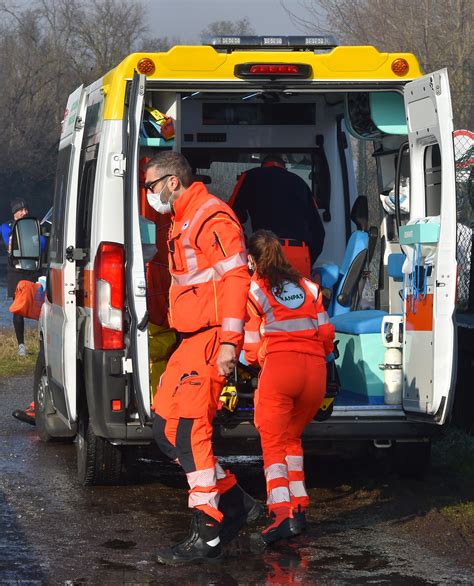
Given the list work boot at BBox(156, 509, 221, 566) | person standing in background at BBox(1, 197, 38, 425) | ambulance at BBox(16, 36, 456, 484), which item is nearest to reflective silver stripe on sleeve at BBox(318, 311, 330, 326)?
ambulance at BBox(16, 36, 456, 484)

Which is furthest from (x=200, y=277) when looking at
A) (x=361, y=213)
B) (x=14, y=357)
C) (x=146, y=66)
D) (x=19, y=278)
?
(x=14, y=357)

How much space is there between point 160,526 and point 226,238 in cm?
174

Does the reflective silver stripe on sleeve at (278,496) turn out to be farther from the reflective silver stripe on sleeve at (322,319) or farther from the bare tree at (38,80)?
the bare tree at (38,80)

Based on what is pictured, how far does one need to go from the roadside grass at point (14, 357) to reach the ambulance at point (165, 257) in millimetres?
5452

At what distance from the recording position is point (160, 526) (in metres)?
6.86

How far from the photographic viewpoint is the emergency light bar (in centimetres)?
712

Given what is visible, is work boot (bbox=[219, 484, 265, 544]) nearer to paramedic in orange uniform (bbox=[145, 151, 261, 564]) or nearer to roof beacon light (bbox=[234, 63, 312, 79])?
paramedic in orange uniform (bbox=[145, 151, 261, 564])

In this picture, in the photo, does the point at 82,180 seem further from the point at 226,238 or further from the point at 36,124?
the point at 36,124

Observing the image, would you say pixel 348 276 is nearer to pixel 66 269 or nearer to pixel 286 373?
pixel 66 269

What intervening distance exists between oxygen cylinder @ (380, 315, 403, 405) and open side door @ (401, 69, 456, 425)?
0.66 ft

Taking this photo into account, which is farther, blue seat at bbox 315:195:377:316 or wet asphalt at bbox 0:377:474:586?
blue seat at bbox 315:195:377:316

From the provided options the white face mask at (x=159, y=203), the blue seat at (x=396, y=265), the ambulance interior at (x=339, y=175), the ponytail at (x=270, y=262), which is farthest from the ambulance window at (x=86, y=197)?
the blue seat at (x=396, y=265)

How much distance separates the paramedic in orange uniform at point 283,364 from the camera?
6297mm

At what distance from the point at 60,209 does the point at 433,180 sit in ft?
7.86
